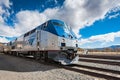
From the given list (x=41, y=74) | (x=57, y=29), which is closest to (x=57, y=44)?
(x=57, y=29)

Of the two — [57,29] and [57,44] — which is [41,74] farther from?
[57,29]

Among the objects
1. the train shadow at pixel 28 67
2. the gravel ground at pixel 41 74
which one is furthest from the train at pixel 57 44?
the gravel ground at pixel 41 74

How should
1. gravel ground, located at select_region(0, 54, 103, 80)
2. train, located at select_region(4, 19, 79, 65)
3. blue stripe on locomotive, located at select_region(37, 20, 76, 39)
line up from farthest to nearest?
blue stripe on locomotive, located at select_region(37, 20, 76, 39) → train, located at select_region(4, 19, 79, 65) → gravel ground, located at select_region(0, 54, 103, 80)

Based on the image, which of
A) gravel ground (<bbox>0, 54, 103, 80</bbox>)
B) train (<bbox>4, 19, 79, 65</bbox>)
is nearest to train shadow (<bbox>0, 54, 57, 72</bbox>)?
gravel ground (<bbox>0, 54, 103, 80</bbox>)

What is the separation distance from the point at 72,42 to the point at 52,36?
1.77 m

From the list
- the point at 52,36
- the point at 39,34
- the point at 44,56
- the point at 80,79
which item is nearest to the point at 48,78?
the point at 80,79

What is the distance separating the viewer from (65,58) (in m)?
11.8

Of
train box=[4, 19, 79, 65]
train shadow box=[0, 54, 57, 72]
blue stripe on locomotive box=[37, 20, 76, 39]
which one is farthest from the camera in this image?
blue stripe on locomotive box=[37, 20, 76, 39]

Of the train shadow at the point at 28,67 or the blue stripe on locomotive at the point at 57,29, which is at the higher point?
the blue stripe on locomotive at the point at 57,29

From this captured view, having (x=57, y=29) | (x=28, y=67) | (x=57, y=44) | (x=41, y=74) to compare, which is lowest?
(x=41, y=74)

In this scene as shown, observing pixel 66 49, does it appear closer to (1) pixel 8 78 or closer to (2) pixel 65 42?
(2) pixel 65 42

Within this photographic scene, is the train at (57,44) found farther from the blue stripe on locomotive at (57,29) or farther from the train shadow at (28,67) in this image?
the train shadow at (28,67)

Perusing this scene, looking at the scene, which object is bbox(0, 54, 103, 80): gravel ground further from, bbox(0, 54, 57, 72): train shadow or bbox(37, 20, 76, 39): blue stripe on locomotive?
bbox(37, 20, 76, 39): blue stripe on locomotive

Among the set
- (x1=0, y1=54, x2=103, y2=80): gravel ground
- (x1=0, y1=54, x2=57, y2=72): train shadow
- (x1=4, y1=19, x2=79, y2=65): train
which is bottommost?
(x1=0, y1=54, x2=103, y2=80): gravel ground
